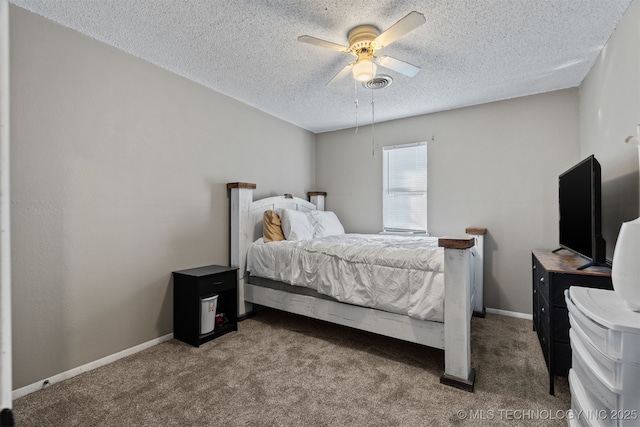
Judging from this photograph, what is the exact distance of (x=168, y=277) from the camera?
8.96ft

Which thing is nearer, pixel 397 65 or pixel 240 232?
pixel 397 65

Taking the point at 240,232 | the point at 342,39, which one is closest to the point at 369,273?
the point at 240,232

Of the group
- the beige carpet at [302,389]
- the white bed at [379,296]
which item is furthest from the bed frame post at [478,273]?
the beige carpet at [302,389]

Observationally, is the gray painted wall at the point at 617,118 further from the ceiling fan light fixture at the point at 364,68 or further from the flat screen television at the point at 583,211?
the ceiling fan light fixture at the point at 364,68

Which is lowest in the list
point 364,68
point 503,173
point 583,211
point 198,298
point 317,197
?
point 198,298

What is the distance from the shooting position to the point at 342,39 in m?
2.21

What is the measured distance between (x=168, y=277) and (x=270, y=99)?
2.16 meters

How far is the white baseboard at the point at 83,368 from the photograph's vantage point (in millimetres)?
1895

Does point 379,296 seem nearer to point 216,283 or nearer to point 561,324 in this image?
point 561,324

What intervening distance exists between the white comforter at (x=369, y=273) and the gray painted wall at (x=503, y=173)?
1336 millimetres

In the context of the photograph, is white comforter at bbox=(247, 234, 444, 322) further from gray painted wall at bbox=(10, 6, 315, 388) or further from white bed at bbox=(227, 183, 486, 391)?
gray painted wall at bbox=(10, 6, 315, 388)

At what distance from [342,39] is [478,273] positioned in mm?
2702

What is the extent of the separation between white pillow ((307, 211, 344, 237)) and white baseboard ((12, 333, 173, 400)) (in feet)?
6.30

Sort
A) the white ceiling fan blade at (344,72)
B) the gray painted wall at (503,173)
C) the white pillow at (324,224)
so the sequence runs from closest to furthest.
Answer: the white ceiling fan blade at (344,72) < the gray painted wall at (503,173) < the white pillow at (324,224)
